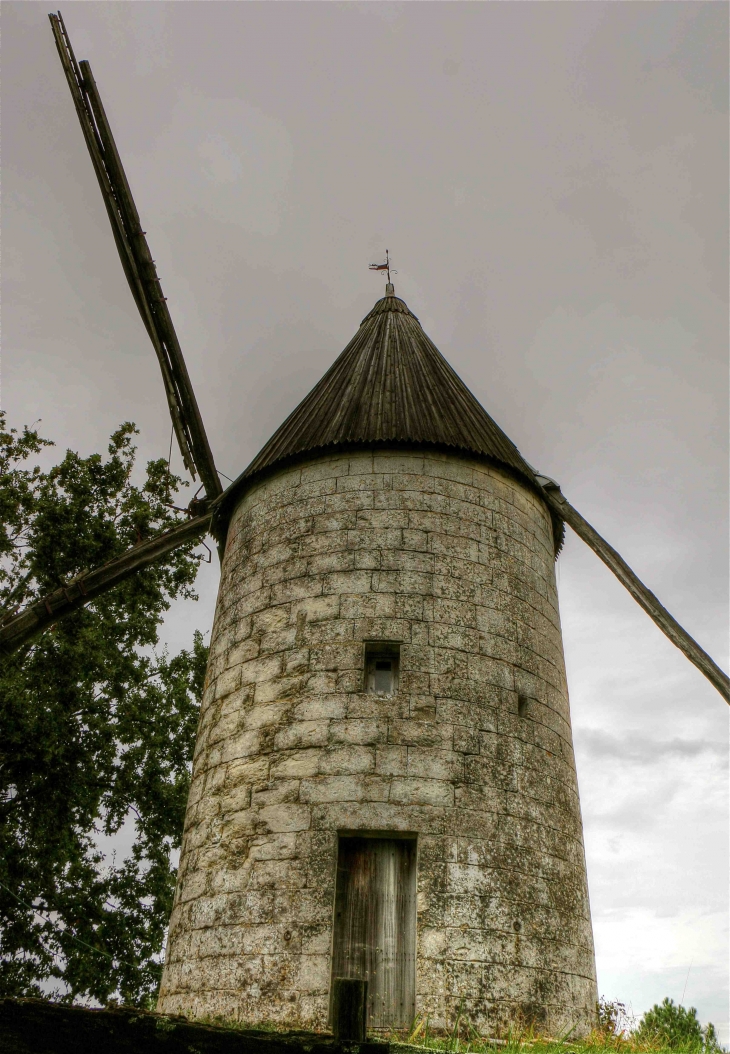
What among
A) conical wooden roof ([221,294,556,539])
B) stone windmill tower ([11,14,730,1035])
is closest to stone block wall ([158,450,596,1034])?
stone windmill tower ([11,14,730,1035])

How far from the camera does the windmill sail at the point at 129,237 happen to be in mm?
12227

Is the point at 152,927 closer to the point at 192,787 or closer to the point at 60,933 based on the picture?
the point at 60,933

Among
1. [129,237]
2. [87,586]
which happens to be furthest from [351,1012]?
[129,237]

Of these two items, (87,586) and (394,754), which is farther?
(87,586)

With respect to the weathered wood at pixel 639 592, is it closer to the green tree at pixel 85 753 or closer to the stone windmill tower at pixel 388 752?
the stone windmill tower at pixel 388 752

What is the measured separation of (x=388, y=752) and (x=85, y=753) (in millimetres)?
9245

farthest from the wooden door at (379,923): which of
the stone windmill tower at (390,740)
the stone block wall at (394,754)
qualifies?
the stone block wall at (394,754)

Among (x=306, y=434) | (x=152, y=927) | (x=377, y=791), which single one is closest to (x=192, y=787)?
(x=377, y=791)

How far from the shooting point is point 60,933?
15148 millimetres

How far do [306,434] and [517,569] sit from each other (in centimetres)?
287

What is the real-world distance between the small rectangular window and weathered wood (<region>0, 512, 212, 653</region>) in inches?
184

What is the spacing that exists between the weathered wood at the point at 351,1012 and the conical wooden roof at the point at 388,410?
6.08 metres

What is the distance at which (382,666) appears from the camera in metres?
7.89

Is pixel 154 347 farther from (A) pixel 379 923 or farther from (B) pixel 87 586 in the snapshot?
(A) pixel 379 923
